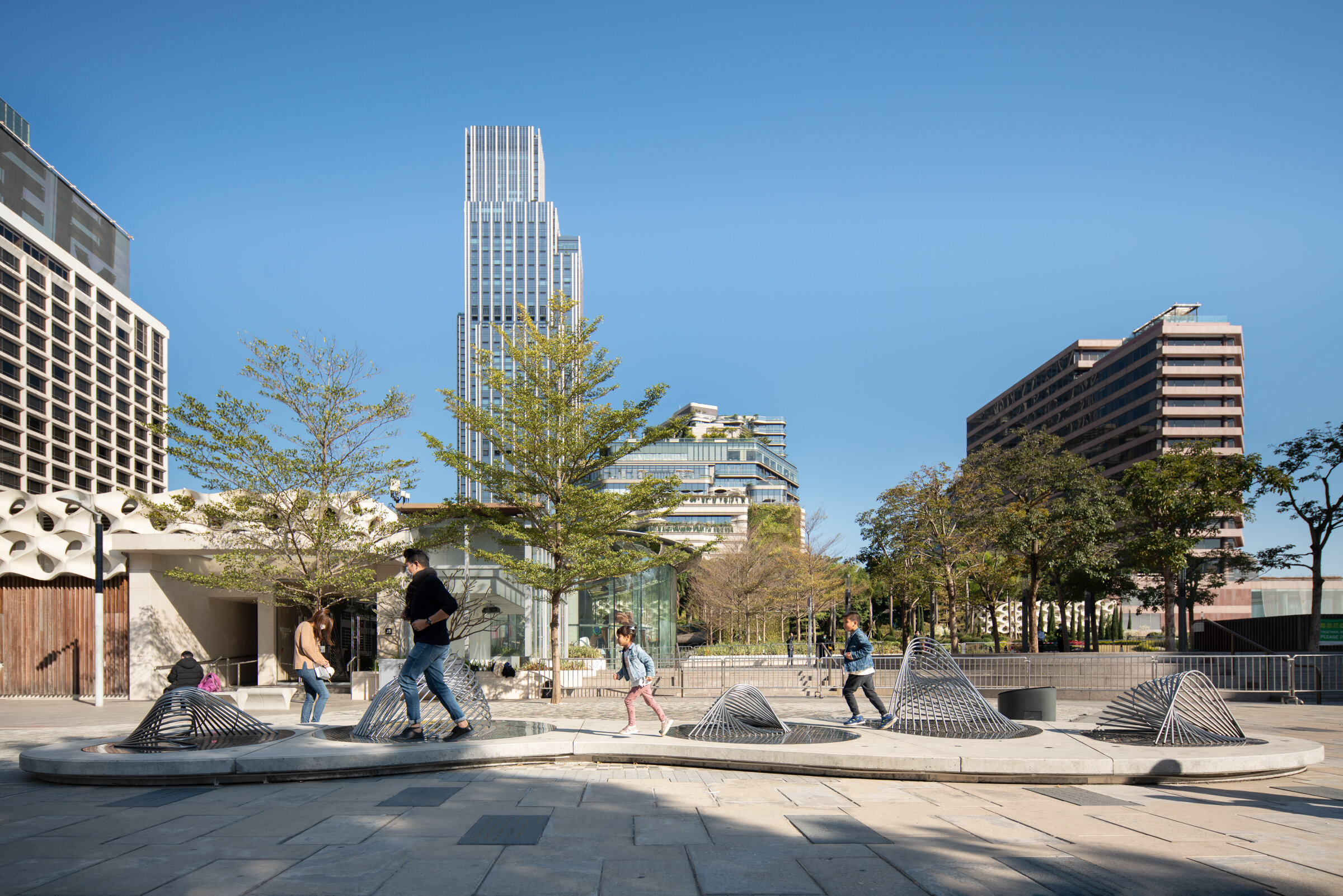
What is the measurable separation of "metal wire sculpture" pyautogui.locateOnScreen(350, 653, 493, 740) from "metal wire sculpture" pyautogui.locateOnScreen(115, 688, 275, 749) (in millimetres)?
1285

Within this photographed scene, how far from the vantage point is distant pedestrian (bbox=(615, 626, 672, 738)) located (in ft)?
36.8

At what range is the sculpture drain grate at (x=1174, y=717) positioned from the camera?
10938 millimetres

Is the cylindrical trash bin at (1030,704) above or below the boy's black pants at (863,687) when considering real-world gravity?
below

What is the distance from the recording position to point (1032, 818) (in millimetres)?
7508

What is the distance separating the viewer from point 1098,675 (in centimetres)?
2303

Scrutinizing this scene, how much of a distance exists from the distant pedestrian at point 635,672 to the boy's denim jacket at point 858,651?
2.61 m

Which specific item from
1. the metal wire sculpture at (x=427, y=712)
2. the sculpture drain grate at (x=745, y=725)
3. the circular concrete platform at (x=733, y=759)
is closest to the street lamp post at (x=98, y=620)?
the circular concrete platform at (x=733, y=759)

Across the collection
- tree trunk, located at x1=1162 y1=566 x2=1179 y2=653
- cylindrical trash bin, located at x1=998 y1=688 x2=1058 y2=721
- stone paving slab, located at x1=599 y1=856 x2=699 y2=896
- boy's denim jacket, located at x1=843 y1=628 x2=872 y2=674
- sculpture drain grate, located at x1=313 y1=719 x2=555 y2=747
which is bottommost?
tree trunk, located at x1=1162 y1=566 x2=1179 y2=653

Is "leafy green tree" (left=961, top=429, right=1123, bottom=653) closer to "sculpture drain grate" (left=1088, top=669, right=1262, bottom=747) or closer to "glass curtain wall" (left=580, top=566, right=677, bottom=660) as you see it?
"glass curtain wall" (left=580, top=566, right=677, bottom=660)

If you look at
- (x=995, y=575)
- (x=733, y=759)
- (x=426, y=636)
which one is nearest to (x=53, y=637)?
(x=426, y=636)

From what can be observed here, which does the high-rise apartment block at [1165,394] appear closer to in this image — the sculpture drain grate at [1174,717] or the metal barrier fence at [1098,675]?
the metal barrier fence at [1098,675]

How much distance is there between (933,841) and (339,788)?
544 centimetres

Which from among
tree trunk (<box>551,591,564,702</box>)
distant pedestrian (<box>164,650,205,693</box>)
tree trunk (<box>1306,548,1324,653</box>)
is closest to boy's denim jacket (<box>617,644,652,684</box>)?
distant pedestrian (<box>164,650,205,693</box>)

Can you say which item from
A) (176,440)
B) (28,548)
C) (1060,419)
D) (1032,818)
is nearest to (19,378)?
(28,548)
